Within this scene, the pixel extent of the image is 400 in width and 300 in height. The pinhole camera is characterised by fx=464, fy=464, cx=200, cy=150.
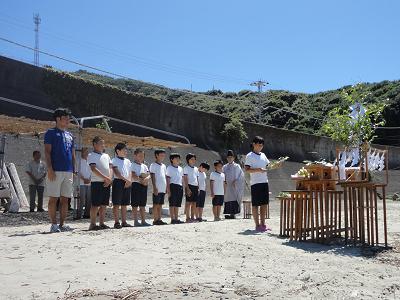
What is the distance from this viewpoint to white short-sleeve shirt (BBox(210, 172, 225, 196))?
11.5m

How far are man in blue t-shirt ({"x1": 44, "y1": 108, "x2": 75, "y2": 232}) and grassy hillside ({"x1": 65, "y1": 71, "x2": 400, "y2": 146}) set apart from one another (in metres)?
45.2

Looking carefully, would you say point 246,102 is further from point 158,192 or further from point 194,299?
point 194,299

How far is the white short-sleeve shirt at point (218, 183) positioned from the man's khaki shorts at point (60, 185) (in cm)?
482

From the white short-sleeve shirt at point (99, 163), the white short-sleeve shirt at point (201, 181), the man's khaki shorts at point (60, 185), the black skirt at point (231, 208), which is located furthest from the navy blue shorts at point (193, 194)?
the man's khaki shorts at point (60, 185)

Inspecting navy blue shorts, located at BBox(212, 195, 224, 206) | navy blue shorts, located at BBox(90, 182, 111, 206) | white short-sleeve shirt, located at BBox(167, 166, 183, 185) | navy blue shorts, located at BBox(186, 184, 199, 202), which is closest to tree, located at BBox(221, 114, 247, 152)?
navy blue shorts, located at BBox(212, 195, 224, 206)

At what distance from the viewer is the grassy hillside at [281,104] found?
176ft

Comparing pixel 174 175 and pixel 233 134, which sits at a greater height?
pixel 233 134

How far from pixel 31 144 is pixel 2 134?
622 centimetres

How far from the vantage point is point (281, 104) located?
65500mm

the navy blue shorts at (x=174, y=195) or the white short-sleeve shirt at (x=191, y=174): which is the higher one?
the white short-sleeve shirt at (x=191, y=174)

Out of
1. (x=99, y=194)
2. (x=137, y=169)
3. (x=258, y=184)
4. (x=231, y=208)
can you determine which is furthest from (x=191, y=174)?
(x=99, y=194)

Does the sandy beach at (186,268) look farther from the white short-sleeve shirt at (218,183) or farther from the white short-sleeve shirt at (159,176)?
the white short-sleeve shirt at (218,183)

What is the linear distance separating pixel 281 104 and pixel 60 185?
60.3m

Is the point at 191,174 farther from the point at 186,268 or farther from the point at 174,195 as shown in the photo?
the point at 186,268
